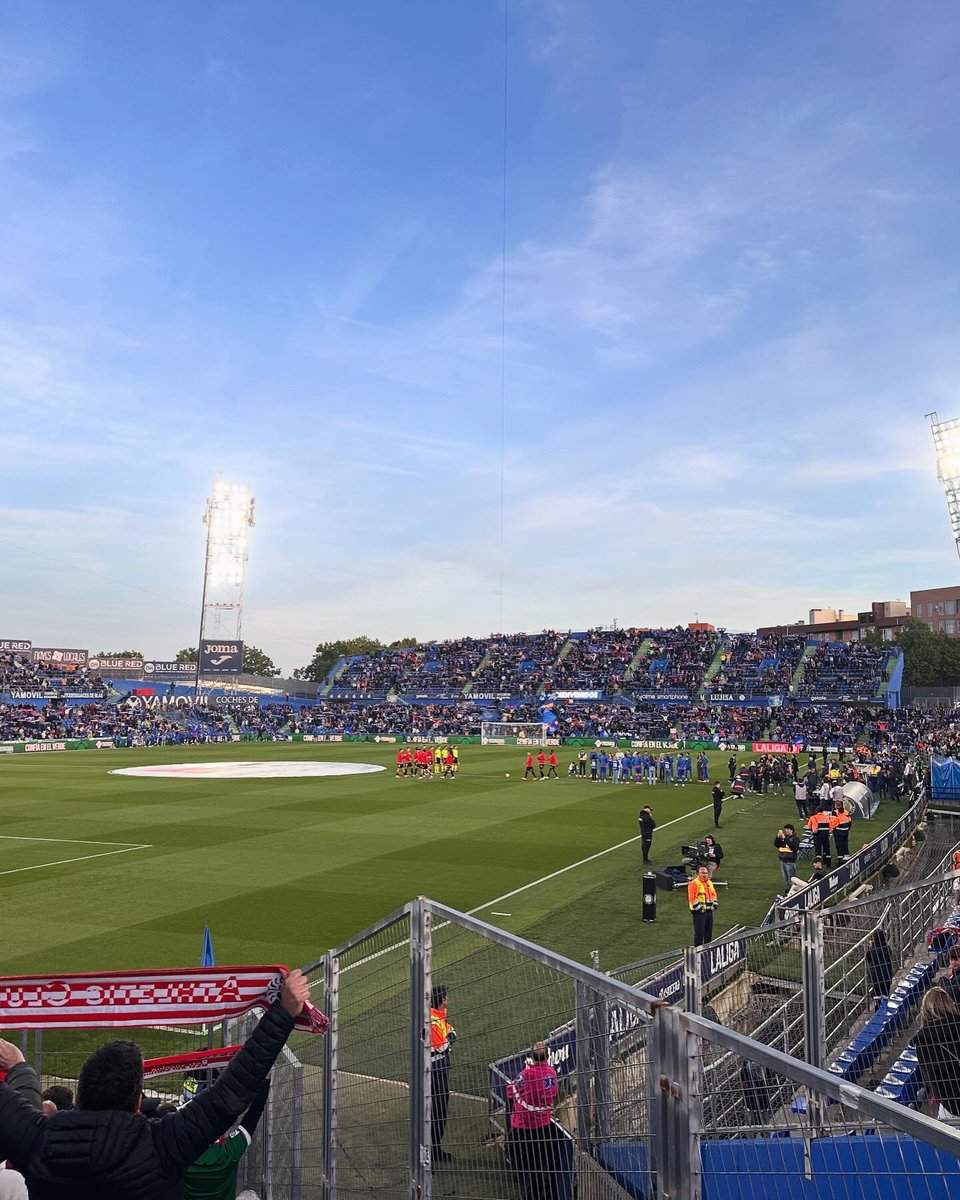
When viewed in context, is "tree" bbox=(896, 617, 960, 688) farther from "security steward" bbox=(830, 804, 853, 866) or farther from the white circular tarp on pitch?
"security steward" bbox=(830, 804, 853, 866)

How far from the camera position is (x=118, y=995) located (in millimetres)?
4500

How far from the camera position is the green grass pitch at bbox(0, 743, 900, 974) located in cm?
1549

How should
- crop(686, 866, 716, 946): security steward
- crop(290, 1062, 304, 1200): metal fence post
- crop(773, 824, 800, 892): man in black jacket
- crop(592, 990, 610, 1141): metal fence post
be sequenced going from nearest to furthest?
crop(592, 990, 610, 1141): metal fence post → crop(290, 1062, 304, 1200): metal fence post → crop(686, 866, 716, 946): security steward → crop(773, 824, 800, 892): man in black jacket

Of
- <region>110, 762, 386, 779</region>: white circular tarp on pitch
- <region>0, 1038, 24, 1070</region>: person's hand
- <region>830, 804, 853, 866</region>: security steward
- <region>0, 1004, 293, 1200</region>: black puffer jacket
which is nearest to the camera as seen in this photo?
<region>0, 1004, 293, 1200</region>: black puffer jacket

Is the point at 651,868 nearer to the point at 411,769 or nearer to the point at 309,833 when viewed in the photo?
the point at 309,833

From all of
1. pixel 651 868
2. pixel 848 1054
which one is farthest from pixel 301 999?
pixel 651 868

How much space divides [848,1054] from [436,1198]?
15.0 ft

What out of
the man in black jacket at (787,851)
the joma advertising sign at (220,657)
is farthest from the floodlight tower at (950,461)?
the joma advertising sign at (220,657)

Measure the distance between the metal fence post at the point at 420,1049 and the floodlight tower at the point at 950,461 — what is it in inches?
1634

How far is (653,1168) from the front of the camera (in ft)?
9.70

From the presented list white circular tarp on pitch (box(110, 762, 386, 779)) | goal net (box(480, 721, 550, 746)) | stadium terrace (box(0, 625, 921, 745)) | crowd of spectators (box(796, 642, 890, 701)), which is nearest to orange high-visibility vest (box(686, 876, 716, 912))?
white circular tarp on pitch (box(110, 762, 386, 779))

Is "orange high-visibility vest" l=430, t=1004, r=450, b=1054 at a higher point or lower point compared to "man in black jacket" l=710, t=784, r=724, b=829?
higher

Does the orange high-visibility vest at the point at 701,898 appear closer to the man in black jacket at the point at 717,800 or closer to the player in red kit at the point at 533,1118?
→ the player in red kit at the point at 533,1118

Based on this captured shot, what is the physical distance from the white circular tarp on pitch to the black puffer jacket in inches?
1589
